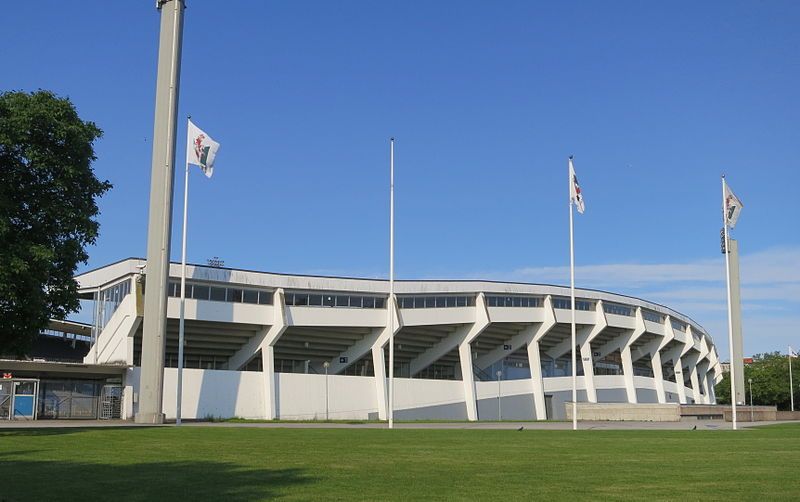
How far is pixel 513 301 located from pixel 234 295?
2381 centimetres

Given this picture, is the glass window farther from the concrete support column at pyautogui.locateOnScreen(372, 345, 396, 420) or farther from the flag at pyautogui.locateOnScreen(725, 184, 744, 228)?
the flag at pyautogui.locateOnScreen(725, 184, 744, 228)

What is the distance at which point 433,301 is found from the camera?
62531 millimetres

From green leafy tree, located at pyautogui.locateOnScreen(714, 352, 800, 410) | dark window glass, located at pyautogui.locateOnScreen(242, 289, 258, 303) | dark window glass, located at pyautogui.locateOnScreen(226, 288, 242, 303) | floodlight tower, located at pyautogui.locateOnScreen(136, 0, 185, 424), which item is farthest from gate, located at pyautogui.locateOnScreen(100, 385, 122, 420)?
green leafy tree, located at pyautogui.locateOnScreen(714, 352, 800, 410)

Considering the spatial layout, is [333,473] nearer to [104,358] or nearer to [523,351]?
[104,358]

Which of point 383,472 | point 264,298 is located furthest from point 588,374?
point 383,472

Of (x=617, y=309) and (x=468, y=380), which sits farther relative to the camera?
(x=617, y=309)

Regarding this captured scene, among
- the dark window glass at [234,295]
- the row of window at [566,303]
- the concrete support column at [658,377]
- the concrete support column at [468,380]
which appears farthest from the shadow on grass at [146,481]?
the concrete support column at [658,377]

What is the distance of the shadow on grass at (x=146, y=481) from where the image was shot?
34.8 feet

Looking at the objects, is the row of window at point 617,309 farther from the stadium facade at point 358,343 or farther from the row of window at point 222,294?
the row of window at point 222,294

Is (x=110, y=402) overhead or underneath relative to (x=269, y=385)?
underneath

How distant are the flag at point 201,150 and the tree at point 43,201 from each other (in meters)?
14.9

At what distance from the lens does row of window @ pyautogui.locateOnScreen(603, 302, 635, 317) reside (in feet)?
251

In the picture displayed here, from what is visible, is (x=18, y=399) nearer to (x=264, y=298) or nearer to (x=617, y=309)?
(x=264, y=298)

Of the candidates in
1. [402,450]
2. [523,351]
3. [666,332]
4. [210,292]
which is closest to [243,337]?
[210,292]
